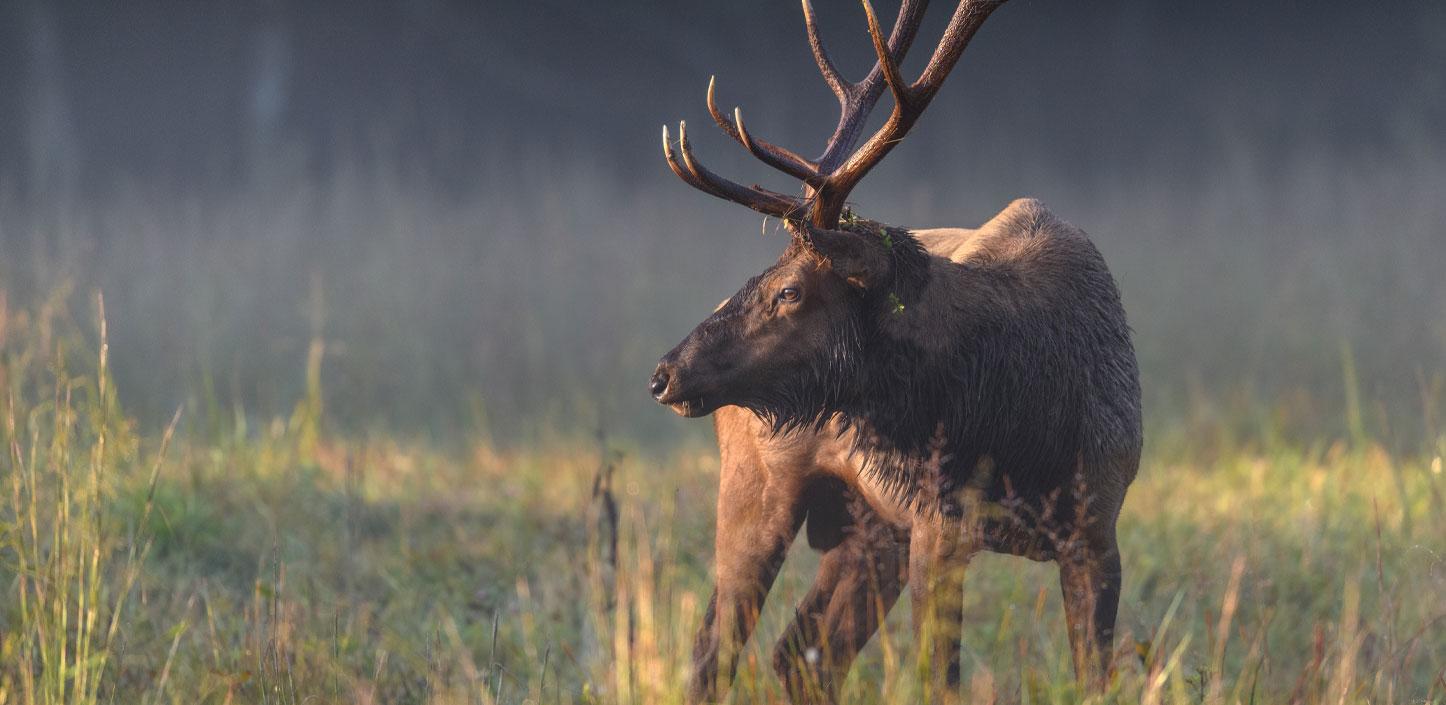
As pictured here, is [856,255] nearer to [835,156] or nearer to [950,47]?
[835,156]

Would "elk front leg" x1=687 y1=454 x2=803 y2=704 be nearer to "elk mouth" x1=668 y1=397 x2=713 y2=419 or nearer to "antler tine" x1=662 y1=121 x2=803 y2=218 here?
"elk mouth" x1=668 y1=397 x2=713 y2=419

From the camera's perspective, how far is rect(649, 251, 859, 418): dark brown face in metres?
3.49

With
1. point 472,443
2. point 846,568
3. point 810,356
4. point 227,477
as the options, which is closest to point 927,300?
point 810,356

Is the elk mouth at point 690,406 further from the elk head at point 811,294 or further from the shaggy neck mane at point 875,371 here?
the shaggy neck mane at point 875,371

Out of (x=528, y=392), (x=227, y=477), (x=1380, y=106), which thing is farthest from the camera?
(x=1380, y=106)

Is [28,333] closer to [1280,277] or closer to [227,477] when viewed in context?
[227,477]

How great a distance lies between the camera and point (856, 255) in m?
3.47

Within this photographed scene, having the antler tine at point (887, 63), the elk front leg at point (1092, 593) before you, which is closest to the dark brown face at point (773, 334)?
the antler tine at point (887, 63)

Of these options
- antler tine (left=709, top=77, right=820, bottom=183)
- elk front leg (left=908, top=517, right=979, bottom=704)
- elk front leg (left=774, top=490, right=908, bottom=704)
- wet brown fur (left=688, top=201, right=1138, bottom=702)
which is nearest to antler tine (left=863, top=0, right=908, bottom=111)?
antler tine (left=709, top=77, right=820, bottom=183)

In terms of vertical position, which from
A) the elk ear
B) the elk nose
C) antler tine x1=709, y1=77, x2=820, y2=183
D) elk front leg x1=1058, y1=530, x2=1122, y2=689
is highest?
antler tine x1=709, y1=77, x2=820, y2=183

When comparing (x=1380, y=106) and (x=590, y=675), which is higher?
(x=1380, y=106)

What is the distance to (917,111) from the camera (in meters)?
3.59

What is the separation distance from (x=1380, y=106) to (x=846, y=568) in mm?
9989

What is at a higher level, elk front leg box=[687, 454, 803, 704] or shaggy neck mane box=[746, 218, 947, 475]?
shaggy neck mane box=[746, 218, 947, 475]
